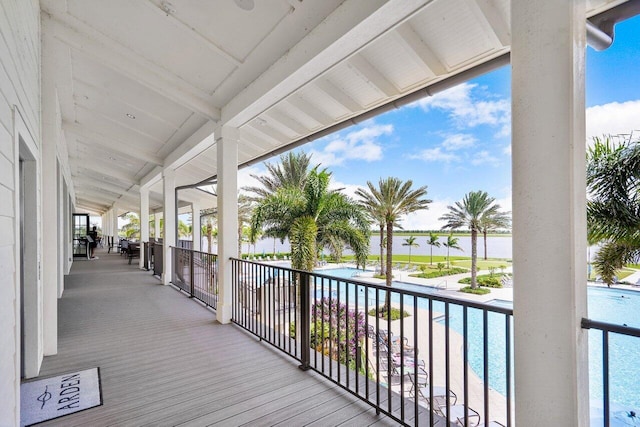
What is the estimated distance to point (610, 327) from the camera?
4.01ft

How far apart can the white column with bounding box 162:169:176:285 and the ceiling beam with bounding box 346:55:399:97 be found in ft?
18.6

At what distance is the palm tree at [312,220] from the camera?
819 cm

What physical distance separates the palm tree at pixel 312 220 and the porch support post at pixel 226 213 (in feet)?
12.1

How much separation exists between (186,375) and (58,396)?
917 mm

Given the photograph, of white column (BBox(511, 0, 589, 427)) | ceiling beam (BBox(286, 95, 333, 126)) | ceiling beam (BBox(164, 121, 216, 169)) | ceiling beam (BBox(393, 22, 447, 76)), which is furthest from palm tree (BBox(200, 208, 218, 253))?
white column (BBox(511, 0, 589, 427))

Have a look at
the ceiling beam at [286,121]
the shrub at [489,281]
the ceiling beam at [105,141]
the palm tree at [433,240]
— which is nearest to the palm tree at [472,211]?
the shrub at [489,281]

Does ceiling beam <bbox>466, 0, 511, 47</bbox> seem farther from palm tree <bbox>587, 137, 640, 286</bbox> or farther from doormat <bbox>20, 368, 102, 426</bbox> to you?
doormat <bbox>20, 368, 102, 426</bbox>

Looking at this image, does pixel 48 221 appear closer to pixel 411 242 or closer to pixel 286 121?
pixel 286 121

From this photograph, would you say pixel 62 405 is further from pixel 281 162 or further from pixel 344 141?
pixel 344 141

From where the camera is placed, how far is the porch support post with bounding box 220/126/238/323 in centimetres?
434

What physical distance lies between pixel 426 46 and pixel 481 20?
429 mm

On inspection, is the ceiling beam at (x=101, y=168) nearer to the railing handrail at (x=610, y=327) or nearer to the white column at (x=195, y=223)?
the white column at (x=195, y=223)

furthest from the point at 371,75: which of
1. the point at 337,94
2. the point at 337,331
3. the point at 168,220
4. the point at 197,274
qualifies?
the point at 168,220

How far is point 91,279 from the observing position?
25.7 feet
